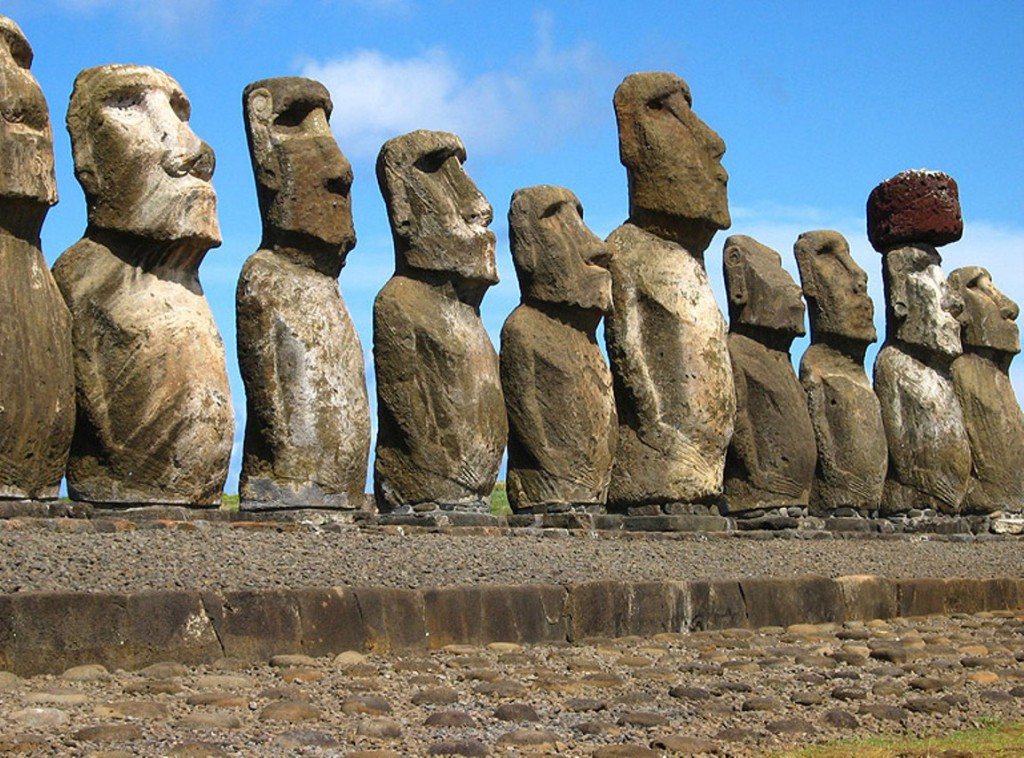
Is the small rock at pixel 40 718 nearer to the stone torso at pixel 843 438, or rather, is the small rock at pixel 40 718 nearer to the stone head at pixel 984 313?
the stone torso at pixel 843 438

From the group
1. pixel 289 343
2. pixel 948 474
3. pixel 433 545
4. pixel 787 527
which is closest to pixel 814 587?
pixel 433 545

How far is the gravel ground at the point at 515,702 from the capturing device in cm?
528

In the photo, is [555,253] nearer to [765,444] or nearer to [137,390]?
[765,444]

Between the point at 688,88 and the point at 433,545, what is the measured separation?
594cm

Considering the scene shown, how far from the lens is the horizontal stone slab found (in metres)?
6.28

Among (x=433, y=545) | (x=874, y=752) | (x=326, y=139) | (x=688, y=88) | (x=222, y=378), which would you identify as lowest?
(x=874, y=752)

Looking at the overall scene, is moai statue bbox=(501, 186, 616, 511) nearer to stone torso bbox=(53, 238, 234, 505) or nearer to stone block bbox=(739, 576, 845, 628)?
stone block bbox=(739, 576, 845, 628)

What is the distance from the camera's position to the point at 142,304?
394 inches

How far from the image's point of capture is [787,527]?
14406 mm

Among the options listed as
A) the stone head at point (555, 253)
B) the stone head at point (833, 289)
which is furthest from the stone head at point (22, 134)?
the stone head at point (833, 289)

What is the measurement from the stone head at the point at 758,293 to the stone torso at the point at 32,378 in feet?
22.6

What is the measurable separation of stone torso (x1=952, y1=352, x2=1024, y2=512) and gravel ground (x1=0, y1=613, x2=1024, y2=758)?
9453 mm

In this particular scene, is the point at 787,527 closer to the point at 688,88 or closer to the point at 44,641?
the point at 688,88

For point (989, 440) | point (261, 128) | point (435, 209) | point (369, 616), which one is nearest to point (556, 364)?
point (435, 209)
